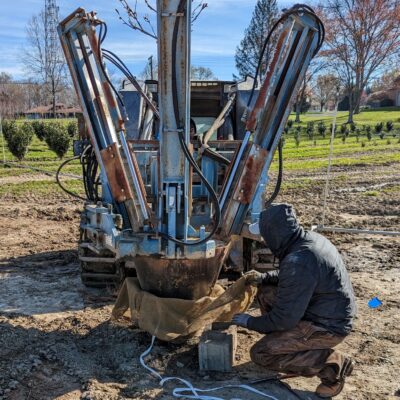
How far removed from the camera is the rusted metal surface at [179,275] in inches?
165

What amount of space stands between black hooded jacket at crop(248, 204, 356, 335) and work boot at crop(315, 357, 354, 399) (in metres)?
0.24

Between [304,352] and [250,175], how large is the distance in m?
1.45

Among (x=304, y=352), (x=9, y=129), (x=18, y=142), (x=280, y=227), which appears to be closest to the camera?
(x=280, y=227)

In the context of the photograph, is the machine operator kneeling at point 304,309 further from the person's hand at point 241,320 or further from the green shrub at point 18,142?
the green shrub at point 18,142

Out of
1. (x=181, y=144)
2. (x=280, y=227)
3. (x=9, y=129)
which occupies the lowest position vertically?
(x=280, y=227)

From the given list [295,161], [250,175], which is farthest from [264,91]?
[295,161]

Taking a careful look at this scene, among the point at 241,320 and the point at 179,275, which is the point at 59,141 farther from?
the point at 241,320

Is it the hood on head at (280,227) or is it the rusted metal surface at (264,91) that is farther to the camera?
the rusted metal surface at (264,91)

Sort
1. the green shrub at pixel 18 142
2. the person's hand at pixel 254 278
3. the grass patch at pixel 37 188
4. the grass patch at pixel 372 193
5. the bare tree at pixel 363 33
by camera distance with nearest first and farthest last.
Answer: the person's hand at pixel 254 278 → the grass patch at pixel 372 193 → the grass patch at pixel 37 188 → the green shrub at pixel 18 142 → the bare tree at pixel 363 33

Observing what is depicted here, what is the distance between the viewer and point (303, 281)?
3.58m

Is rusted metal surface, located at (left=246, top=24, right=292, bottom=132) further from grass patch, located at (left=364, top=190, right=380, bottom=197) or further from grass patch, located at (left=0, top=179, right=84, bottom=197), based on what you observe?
grass patch, located at (left=0, top=179, right=84, bottom=197)

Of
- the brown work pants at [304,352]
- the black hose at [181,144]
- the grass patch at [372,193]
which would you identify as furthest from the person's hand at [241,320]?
the grass patch at [372,193]

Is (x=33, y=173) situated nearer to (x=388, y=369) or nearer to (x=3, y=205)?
(x=3, y=205)

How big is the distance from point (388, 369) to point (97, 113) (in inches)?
122
